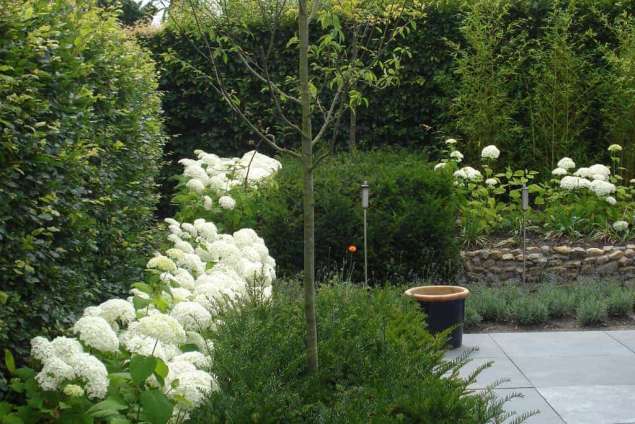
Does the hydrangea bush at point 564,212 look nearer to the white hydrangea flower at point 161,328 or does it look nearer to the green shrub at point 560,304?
the green shrub at point 560,304

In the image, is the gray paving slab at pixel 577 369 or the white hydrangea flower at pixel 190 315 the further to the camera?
the gray paving slab at pixel 577 369

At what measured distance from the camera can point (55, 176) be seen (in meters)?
3.40

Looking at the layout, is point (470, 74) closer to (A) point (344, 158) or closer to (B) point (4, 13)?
(A) point (344, 158)

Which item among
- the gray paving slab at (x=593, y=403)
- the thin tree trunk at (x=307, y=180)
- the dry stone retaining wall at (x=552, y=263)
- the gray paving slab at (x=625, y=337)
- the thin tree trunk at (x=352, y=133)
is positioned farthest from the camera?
the thin tree trunk at (x=352, y=133)

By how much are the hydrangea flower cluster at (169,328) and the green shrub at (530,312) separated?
87.7 inches

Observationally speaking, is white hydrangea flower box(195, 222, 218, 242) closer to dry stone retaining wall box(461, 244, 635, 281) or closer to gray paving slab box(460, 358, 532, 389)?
gray paving slab box(460, 358, 532, 389)

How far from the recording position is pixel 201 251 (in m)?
5.26

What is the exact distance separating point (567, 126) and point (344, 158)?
2.87m

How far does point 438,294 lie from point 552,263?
2.15 metres

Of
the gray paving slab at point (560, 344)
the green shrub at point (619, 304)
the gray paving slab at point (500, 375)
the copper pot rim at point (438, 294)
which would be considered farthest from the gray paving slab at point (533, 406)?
the green shrub at point (619, 304)

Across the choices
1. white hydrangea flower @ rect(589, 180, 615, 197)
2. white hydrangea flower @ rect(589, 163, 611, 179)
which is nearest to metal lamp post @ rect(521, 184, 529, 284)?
white hydrangea flower @ rect(589, 180, 615, 197)

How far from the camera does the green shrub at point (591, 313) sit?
6387 mm

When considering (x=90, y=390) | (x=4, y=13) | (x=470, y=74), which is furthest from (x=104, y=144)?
(x=470, y=74)

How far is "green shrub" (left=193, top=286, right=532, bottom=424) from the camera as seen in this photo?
2955 mm
